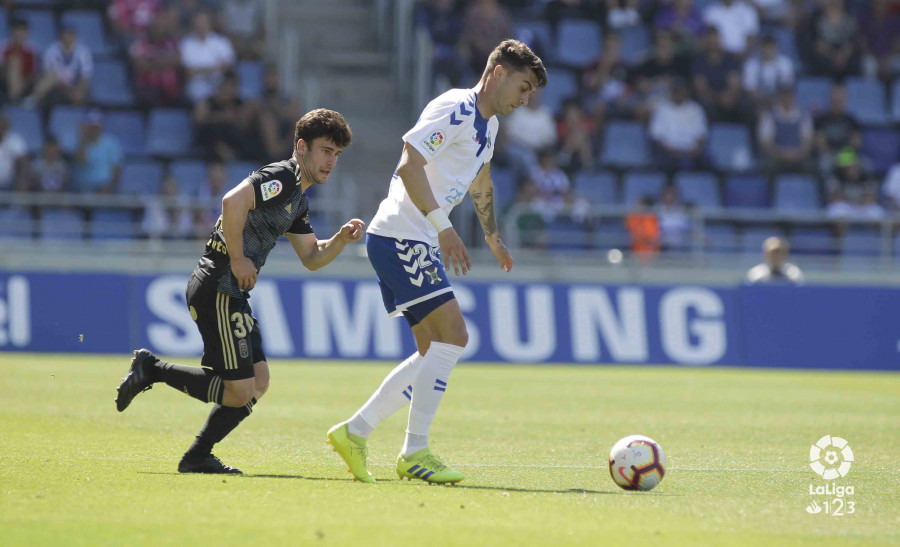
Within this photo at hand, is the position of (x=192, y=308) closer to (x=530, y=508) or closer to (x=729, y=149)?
(x=530, y=508)

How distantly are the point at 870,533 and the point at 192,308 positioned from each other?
13.5 ft

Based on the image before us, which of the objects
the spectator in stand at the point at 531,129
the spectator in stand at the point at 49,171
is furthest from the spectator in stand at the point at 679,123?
the spectator in stand at the point at 49,171

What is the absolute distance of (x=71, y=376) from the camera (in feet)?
45.3

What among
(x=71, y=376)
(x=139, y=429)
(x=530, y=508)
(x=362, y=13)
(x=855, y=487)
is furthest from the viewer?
(x=362, y=13)

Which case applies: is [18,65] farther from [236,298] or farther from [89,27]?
[236,298]

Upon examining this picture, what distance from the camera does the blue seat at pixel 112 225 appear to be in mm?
18219

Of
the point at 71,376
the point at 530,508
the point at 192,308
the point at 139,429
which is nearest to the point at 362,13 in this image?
the point at 71,376

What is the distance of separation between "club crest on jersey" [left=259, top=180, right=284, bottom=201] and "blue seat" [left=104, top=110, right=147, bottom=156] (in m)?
13.4

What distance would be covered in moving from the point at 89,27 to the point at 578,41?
9215 millimetres

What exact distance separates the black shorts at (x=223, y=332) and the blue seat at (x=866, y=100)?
18629 mm

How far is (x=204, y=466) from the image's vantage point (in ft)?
23.1

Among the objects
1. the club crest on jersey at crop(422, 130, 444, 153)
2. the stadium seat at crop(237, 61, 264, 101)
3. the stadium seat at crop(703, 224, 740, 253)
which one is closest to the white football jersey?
the club crest on jersey at crop(422, 130, 444, 153)

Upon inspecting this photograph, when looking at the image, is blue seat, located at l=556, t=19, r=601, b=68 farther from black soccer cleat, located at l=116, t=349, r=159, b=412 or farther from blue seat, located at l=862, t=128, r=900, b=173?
black soccer cleat, located at l=116, t=349, r=159, b=412

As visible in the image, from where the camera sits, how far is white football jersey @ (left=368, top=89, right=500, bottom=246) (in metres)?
7.11
